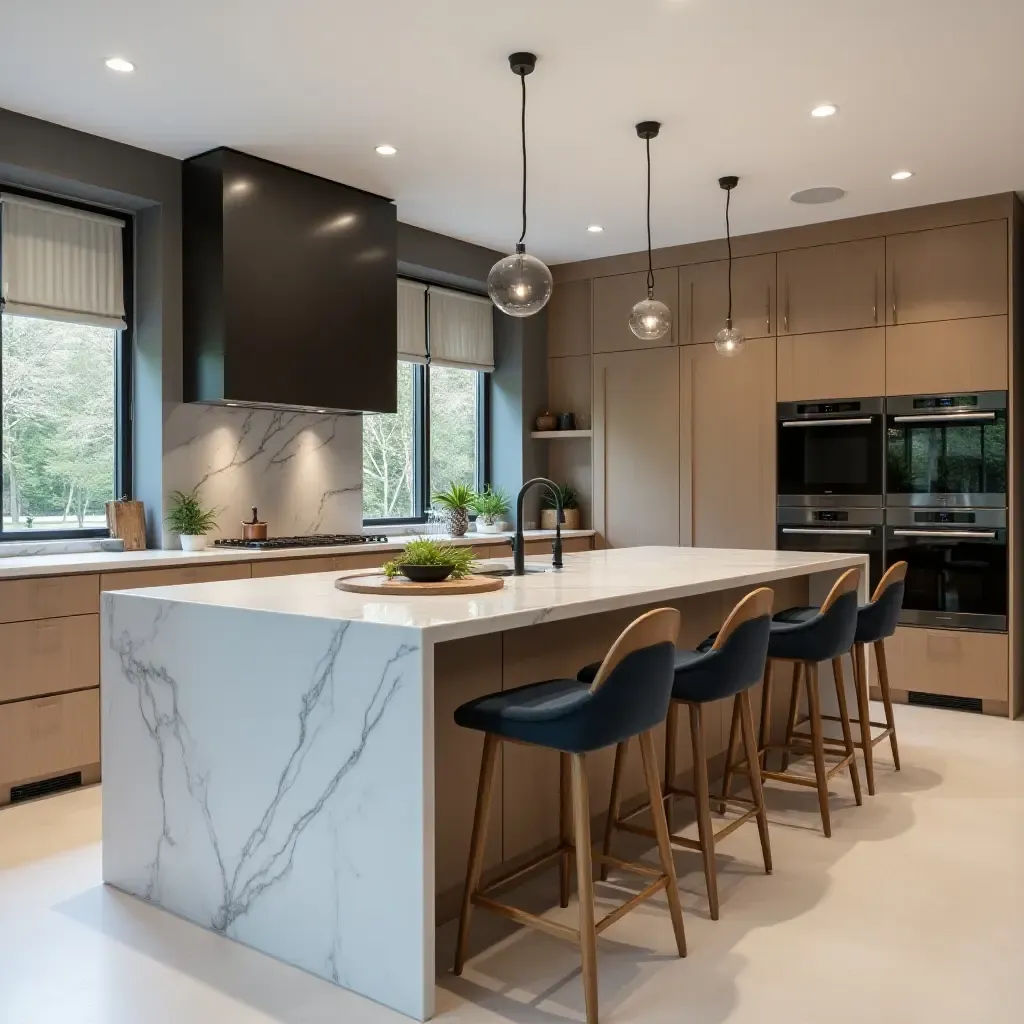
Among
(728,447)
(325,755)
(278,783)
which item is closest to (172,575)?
(278,783)

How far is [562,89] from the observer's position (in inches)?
146

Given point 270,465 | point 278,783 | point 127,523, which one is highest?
point 270,465

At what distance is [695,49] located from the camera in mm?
3391

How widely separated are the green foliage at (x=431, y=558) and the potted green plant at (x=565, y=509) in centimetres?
362

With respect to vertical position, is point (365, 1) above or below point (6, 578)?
above

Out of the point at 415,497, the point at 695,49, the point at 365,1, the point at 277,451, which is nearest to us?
the point at 365,1

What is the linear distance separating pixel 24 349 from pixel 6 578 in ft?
4.12

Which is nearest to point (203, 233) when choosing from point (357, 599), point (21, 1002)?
point (357, 599)

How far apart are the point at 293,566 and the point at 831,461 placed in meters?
3.04

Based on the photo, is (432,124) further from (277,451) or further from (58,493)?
(58,493)

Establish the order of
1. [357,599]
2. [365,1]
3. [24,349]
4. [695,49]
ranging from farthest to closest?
[24,349]
[695,49]
[365,1]
[357,599]

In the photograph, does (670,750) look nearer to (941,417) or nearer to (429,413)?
(941,417)

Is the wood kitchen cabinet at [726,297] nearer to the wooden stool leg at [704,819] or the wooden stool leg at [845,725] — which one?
the wooden stool leg at [845,725]

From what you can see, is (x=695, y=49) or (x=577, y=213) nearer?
(x=695, y=49)
